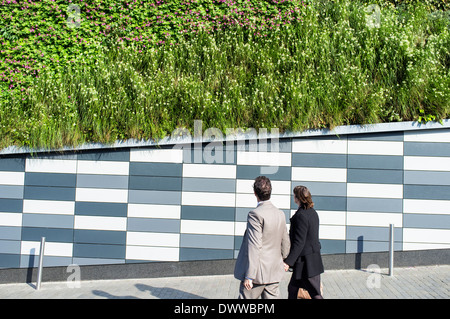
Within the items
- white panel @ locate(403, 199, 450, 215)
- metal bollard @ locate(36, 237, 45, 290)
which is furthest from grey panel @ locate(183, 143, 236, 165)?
white panel @ locate(403, 199, 450, 215)

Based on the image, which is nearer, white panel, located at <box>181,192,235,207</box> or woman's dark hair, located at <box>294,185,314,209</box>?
woman's dark hair, located at <box>294,185,314,209</box>

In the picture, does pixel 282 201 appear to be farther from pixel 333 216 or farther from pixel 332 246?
pixel 332 246

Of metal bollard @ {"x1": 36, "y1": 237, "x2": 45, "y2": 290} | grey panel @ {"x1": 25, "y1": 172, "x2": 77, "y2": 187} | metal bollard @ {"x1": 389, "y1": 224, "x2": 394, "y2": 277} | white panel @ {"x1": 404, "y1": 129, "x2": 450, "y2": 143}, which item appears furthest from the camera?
grey panel @ {"x1": 25, "y1": 172, "x2": 77, "y2": 187}

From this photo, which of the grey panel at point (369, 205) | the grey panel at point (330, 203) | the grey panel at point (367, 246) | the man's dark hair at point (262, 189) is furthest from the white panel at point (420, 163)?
the man's dark hair at point (262, 189)

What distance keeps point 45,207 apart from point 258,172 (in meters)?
4.09

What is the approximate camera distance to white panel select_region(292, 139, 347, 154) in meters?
7.47

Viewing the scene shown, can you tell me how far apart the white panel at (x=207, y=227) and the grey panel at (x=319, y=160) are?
171 centimetres

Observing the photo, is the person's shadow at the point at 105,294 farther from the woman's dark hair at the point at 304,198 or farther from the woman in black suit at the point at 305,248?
the woman's dark hair at the point at 304,198

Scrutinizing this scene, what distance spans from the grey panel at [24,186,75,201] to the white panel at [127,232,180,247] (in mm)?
1356

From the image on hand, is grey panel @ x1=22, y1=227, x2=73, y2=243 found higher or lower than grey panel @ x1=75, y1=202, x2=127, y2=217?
lower

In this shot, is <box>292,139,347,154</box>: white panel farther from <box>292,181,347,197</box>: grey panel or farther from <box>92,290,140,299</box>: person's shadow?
<box>92,290,140,299</box>: person's shadow

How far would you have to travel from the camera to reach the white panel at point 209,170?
751 cm
